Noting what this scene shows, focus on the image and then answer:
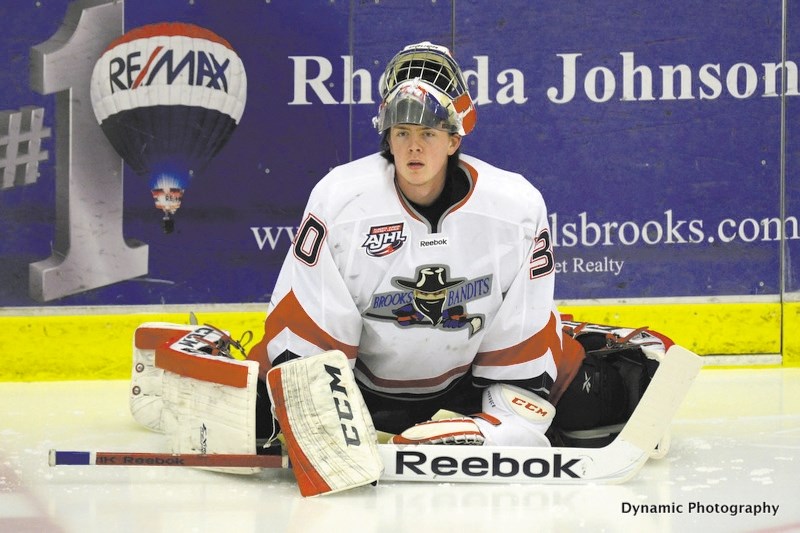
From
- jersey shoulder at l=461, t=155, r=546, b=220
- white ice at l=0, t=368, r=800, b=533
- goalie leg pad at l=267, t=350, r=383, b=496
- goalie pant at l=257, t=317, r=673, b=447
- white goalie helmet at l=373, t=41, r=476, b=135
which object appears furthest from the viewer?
goalie pant at l=257, t=317, r=673, b=447

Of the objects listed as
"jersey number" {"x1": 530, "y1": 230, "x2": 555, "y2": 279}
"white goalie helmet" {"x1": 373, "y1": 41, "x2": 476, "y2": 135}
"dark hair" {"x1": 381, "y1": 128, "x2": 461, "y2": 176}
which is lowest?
"jersey number" {"x1": 530, "y1": 230, "x2": 555, "y2": 279}

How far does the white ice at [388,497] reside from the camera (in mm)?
2859

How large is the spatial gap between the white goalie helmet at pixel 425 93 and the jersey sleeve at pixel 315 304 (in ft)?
0.94

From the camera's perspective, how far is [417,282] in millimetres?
3252

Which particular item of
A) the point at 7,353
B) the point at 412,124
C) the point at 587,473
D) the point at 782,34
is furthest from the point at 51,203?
the point at 782,34

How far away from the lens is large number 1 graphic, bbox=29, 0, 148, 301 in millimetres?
4527

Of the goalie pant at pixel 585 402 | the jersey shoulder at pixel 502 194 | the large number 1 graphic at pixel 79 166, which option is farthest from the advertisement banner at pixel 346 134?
the jersey shoulder at pixel 502 194

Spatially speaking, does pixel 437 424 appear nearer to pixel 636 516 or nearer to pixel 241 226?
pixel 636 516

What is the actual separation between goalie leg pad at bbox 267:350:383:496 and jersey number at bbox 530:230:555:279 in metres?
0.53

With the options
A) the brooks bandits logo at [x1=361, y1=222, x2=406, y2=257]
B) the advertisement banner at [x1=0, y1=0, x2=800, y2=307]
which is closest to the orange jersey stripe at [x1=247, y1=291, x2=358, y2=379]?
the brooks bandits logo at [x1=361, y1=222, x2=406, y2=257]

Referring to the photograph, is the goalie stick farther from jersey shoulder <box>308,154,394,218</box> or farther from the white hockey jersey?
jersey shoulder <box>308,154,394,218</box>

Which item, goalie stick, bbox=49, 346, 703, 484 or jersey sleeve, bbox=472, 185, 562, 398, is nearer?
goalie stick, bbox=49, 346, 703, 484

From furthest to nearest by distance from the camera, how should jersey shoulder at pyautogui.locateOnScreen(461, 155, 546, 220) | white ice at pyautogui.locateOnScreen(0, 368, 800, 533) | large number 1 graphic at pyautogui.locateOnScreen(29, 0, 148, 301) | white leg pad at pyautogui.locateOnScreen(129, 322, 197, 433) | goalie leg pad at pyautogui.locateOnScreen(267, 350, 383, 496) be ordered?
1. large number 1 graphic at pyautogui.locateOnScreen(29, 0, 148, 301)
2. white leg pad at pyautogui.locateOnScreen(129, 322, 197, 433)
3. jersey shoulder at pyautogui.locateOnScreen(461, 155, 546, 220)
4. goalie leg pad at pyautogui.locateOnScreen(267, 350, 383, 496)
5. white ice at pyautogui.locateOnScreen(0, 368, 800, 533)

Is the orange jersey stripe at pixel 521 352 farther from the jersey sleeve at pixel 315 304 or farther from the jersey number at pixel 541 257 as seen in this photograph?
the jersey sleeve at pixel 315 304
